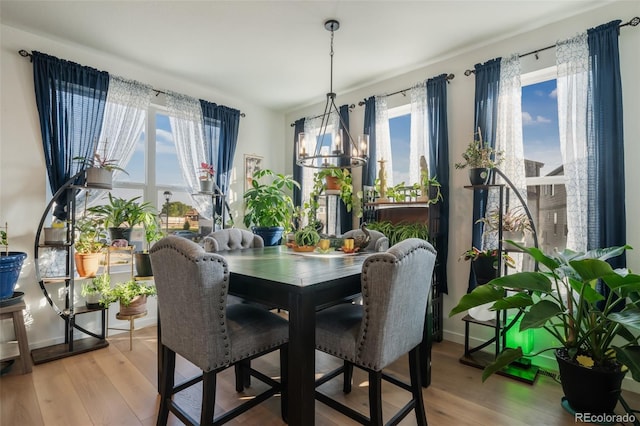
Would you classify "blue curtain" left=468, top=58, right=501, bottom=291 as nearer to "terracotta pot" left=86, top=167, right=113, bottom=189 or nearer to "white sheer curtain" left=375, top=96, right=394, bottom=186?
"white sheer curtain" left=375, top=96, right=394, bottom=186

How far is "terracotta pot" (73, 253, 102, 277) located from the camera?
9.22 feet

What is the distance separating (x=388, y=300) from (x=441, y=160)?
2091mm

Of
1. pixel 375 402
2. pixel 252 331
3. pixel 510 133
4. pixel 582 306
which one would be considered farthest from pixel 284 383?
pixel 510 133

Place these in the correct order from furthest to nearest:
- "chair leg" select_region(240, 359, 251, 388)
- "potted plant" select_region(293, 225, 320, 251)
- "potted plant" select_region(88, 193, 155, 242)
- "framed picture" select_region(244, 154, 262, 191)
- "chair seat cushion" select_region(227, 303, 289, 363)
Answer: "framed picture" select_region(244, 154, 262, 191)
"potted plant" select_region(88, 193, 155, 242)
"potted plant" select_region(293, 225, 320, 251)
"chair leg" select_region(240, 359, 251, 388)
"chair seat cushion" select_region(227, 303, 289, 363)

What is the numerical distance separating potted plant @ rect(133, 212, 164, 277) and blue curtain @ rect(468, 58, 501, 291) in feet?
9.87

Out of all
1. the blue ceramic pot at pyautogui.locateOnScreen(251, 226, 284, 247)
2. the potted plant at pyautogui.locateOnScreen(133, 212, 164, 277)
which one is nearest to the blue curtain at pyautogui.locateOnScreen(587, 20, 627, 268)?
the blue ceramic pot at pyautogui.locateOnScreen(251, 226, 284, 247)

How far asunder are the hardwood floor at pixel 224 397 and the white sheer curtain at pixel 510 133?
113 centimetres

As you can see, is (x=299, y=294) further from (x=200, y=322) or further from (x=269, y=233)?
(x=269, y=233)

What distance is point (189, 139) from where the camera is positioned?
12.2ft

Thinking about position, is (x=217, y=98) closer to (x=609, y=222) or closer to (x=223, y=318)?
(x=223, y=318)

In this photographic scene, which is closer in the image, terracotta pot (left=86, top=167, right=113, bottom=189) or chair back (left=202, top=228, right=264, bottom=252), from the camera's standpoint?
chair back (left=202, top=228, right=264, bottom=252)

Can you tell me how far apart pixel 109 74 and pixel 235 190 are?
5.95 feet

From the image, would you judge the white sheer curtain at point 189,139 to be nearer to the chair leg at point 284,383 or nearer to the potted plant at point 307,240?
the potted plant at point 307,240

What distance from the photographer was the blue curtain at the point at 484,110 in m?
2.79
